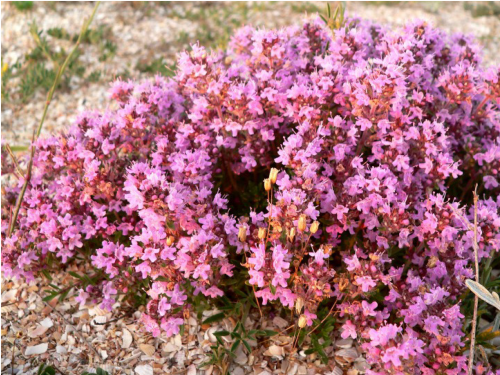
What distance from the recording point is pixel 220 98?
9.16ft

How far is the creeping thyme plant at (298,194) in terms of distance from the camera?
2.38 meters

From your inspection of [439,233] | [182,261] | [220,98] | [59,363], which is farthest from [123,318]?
[439,233]

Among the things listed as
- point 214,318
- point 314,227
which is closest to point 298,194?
point 314,227

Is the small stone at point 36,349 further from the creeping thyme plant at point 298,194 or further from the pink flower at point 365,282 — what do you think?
the pink flower at point 365,282

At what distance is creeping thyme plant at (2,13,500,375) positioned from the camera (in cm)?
238

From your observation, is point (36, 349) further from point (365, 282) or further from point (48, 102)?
point (365, 282)

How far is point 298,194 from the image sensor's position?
7.75ft

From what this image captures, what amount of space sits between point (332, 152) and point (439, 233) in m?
0.70

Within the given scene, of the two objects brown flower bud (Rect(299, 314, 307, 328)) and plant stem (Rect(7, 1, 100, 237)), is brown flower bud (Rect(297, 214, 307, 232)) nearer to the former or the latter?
brown flower bud (Rect(299, 314, 307, 328))

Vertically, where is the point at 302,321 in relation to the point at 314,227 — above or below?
below

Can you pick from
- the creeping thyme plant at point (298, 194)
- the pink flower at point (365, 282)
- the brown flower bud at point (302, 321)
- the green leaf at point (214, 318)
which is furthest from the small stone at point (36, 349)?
the pink flower at point (365, 282)

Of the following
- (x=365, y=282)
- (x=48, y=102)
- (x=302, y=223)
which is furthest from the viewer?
(x=48, y=102)

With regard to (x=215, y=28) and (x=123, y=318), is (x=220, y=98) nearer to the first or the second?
(x=123, y=318)

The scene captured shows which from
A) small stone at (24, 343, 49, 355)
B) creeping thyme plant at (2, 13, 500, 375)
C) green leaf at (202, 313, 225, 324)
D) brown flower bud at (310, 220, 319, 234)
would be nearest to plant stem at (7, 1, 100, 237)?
creeping thyme plant at (2, 13, 500, 375)
